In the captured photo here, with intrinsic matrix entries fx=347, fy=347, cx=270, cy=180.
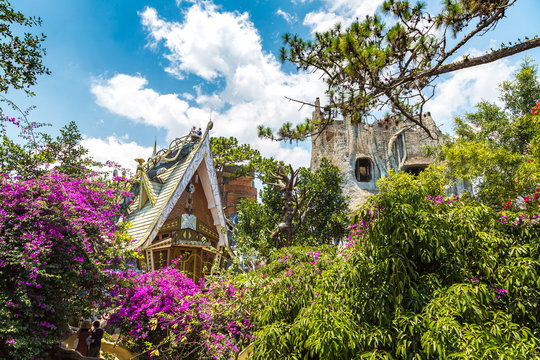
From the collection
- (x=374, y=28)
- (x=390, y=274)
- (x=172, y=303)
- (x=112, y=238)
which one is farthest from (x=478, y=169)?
(x=112, y=238)

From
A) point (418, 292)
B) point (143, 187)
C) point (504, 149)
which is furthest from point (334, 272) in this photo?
point (504, 149)

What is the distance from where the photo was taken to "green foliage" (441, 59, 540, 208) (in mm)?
11500

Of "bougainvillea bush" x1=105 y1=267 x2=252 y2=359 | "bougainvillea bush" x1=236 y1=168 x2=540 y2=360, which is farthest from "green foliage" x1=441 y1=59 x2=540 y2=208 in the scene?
"bougainvillea bush" x1=105 y1=267 x2=252 y2=359

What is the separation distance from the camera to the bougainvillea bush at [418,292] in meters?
4.07

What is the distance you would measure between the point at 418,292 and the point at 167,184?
406 inches

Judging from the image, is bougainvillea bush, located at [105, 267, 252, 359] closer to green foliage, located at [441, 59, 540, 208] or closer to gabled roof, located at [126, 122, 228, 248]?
gabled roof, located at [126, 122, 228, 248]

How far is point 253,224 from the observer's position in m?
17.7

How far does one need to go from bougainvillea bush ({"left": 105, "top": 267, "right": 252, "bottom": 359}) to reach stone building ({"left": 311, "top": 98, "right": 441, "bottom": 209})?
68.8 ft

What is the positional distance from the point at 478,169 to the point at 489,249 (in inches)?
382

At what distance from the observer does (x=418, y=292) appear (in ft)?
15.3

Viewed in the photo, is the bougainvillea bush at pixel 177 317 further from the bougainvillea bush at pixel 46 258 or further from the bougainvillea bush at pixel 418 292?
the bougainvillea bush at pixel 418 292

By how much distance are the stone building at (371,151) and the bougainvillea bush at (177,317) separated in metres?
21.0

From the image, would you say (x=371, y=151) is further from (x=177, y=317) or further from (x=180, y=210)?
(x=177, y=317)

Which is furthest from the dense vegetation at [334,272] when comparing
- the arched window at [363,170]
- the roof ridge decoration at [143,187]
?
the arched window at [363,170]
